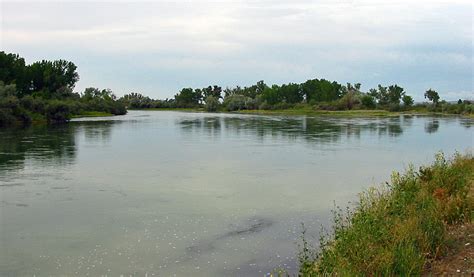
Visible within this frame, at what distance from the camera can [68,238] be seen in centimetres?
1146

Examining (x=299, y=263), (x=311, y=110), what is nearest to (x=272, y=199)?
(x=299, y=263)

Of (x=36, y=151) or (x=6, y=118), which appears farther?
(x=6, y=118)

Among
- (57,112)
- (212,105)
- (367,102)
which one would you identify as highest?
(367,102)

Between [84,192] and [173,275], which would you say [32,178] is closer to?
[84,192]

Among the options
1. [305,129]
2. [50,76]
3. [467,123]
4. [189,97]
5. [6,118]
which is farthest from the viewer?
[189,97]

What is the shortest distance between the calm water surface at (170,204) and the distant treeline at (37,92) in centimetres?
3166

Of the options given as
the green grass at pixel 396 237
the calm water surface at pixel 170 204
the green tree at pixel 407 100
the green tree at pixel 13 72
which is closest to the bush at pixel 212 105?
the green tree at pixel 407 100

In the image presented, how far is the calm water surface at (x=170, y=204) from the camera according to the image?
9.88 metres

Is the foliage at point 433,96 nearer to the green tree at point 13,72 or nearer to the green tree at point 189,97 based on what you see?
the green tree at point 189,97

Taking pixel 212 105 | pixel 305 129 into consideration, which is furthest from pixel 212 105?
pixel 305 129

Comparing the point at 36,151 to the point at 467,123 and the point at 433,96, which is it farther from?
the point at 433,96

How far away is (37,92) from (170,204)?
217ft

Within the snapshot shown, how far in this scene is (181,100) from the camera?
601 feet

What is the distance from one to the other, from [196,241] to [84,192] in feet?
25.3
